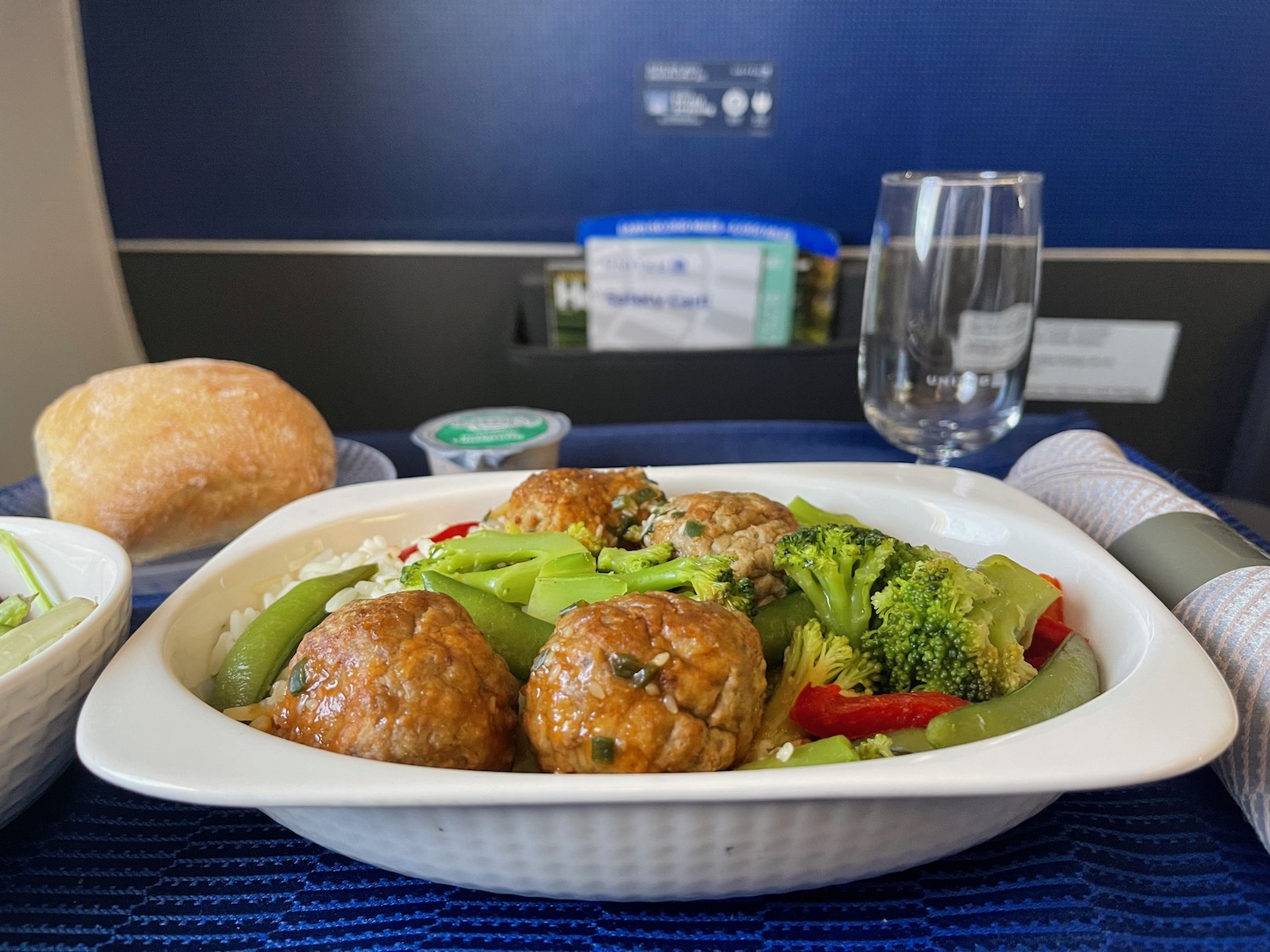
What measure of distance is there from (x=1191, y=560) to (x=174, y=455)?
140cm

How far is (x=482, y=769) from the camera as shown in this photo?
0.74 metres

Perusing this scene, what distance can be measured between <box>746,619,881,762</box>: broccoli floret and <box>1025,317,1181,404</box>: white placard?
165 cm

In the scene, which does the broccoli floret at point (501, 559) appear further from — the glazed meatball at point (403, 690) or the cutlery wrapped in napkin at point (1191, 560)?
the cutlery wrapped in napkin at point (1191, 560)

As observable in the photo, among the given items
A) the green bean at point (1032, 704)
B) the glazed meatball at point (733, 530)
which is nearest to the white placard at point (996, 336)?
the glazed meatball at point (733, 530)

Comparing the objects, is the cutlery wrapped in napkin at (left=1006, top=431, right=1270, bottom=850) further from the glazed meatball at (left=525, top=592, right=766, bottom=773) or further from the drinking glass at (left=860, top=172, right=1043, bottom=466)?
the glazed meatball at (left=525, top=592, right=766, bottom=773)

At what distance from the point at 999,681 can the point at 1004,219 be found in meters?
0.82

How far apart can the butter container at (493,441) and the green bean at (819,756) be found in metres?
0.86

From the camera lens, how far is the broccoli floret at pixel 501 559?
98cm

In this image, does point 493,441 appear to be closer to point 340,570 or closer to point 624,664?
point 340,570

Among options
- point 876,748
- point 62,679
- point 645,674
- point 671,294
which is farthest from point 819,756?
point 671,294

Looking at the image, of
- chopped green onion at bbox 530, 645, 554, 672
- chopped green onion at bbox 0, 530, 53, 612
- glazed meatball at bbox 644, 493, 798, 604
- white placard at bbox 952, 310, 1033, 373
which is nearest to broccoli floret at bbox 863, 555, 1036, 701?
glazed meatball at bbox 644, 493, 798, 604

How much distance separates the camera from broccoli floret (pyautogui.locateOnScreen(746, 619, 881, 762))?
2.77 ft

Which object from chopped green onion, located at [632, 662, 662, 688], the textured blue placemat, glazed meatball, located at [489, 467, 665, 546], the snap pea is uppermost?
chopped green onion, located at [632, 662, 662, 688]

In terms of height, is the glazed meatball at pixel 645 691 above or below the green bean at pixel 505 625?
above
